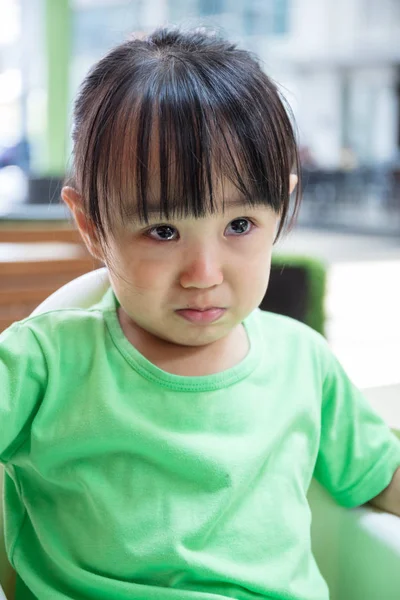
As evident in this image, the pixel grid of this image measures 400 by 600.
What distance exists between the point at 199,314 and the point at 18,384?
20 centimetres

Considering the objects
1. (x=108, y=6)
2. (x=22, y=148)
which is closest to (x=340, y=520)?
(x=22, y=148)

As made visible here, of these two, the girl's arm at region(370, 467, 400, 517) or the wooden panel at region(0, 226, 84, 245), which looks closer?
the girl's arm at region(370, 467, 400, 517)

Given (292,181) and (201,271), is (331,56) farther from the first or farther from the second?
(201,271)

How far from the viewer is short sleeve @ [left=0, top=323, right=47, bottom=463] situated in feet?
2.70

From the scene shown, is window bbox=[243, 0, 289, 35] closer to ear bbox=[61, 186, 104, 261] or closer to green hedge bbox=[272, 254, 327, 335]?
green hedge bbox=[272, 254, 327, 335]

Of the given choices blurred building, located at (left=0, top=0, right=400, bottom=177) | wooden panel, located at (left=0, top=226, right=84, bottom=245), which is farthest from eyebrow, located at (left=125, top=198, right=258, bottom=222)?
blurred building, located at (left=0, top=0, right=400, bottom=177)

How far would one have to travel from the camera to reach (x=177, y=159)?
78cm

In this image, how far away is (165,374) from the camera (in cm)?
89

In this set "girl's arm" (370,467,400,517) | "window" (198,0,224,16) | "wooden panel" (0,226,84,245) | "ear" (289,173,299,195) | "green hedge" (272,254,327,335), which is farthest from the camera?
"window" (198,0,224,16)

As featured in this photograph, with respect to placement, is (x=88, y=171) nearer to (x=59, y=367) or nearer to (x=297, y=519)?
(x=59, y=367)

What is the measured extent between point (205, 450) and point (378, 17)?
1434cm

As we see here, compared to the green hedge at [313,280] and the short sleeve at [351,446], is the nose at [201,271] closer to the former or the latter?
the short sleeve at [351,446]

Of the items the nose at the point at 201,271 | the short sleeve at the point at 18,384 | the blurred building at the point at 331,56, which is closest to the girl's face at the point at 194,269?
the nose at the point at 201,271

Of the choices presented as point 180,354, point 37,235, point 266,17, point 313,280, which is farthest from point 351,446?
point 266,17
